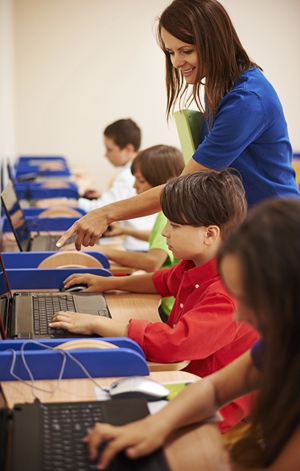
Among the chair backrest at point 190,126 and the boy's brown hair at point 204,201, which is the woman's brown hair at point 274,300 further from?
the chair backrest at point 190,126

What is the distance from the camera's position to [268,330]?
88cm

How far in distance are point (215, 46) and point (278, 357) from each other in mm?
1127

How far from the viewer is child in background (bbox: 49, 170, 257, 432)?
1521mm

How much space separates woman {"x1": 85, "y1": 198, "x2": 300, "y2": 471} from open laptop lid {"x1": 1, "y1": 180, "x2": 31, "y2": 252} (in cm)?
161

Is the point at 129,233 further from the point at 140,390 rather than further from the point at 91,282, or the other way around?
the point at 140,390

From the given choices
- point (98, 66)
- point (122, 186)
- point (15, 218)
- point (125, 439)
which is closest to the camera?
point (125, 439)

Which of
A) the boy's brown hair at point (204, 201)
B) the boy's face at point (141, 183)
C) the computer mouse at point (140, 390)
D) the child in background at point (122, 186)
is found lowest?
the child in background at point (122, 186)

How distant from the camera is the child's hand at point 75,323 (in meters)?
1.58

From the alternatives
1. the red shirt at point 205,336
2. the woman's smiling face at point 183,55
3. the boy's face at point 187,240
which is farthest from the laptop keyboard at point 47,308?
the woman's smiling face at point 183,55

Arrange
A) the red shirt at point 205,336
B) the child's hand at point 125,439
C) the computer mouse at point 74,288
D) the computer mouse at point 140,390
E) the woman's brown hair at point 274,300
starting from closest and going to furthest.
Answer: the woman's brown hair at point 274,300 → the child's hand at point 125,439 → the computer mouse at point 140,390 → the red shirt at point 205,336 → the computer mouse at point 74,288

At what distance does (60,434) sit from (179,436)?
0.64 ft

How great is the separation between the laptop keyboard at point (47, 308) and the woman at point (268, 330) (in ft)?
2.00

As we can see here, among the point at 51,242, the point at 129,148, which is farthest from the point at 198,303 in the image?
the point at 129,148

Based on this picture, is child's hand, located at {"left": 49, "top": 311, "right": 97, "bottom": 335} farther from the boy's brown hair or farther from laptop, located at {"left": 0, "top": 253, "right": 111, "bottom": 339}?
the boy's brown hair
